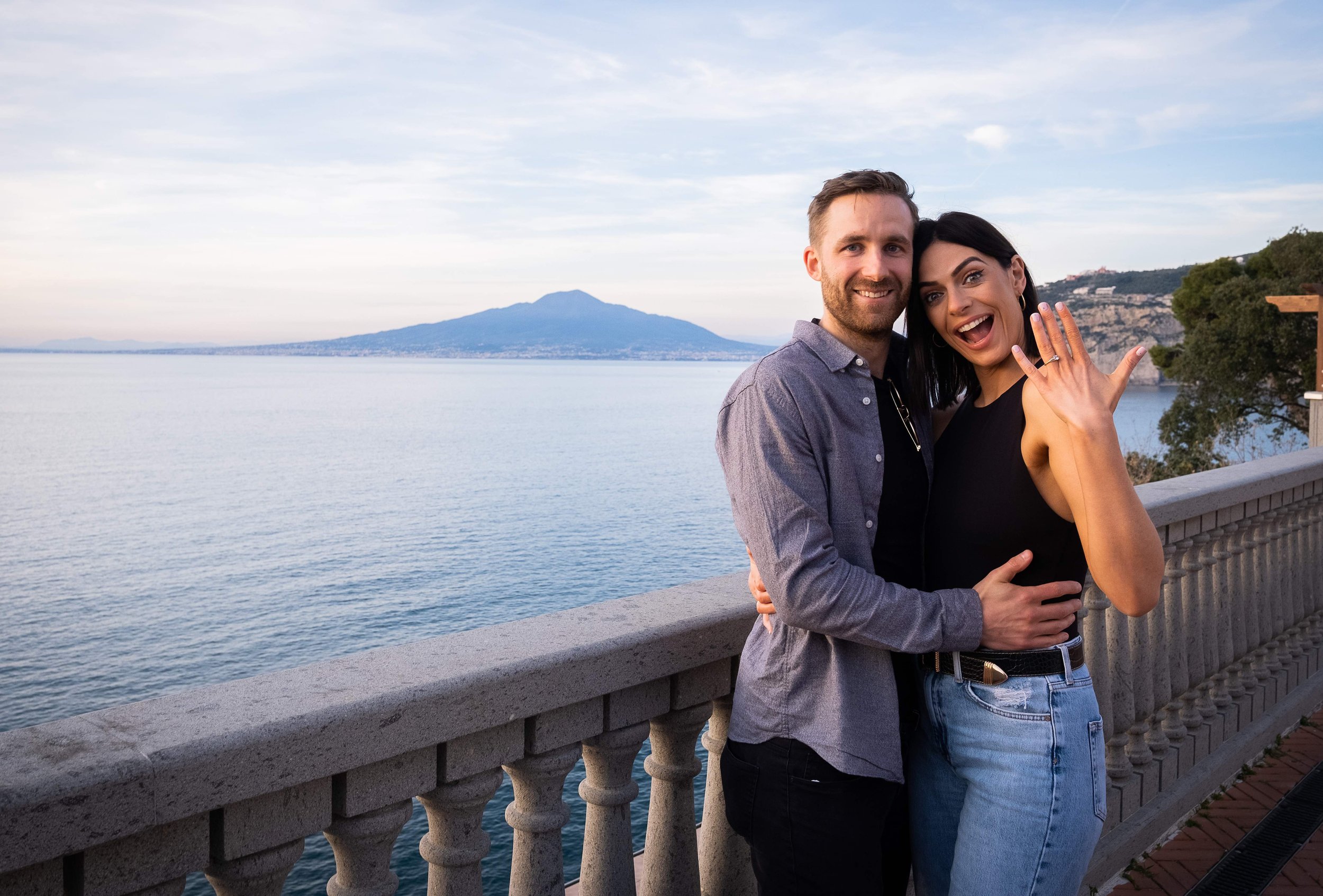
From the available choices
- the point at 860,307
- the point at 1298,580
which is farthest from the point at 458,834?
the point at 1298,580

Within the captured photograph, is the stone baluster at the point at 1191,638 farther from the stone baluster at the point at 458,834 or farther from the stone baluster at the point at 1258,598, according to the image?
the stone baluster at the point at 458,834

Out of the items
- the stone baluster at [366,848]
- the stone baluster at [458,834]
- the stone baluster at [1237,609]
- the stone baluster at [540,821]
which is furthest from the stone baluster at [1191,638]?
the stone baluster at [366,848]

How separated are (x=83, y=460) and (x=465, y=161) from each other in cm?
5693

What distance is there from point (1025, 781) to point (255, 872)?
132 centimetres

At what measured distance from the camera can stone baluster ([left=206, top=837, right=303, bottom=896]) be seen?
1.42 metres

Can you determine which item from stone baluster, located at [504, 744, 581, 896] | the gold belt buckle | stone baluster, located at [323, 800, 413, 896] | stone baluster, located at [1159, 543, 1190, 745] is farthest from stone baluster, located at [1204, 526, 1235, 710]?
stone baluster, located at [323, 800, 413, 896]

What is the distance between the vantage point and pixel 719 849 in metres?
2.27

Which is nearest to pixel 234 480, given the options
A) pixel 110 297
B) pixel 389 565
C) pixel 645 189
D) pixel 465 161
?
pixel 389 565

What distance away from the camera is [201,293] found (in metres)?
114

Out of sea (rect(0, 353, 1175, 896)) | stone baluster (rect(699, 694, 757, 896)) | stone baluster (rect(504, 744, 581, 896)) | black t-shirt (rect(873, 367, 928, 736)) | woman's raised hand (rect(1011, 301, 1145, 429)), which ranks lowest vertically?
sea (rect(0, 353, 1175, 896))

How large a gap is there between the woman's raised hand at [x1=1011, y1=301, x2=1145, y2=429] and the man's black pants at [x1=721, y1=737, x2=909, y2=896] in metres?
0.75

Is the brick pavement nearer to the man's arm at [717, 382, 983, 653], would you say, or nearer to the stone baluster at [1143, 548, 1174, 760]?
the stone baluster at [1143, 548, 1174, 760]

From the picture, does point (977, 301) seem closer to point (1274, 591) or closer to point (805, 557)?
point (805, 557)

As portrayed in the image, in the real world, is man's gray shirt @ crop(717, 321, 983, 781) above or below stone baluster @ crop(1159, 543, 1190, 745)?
above
